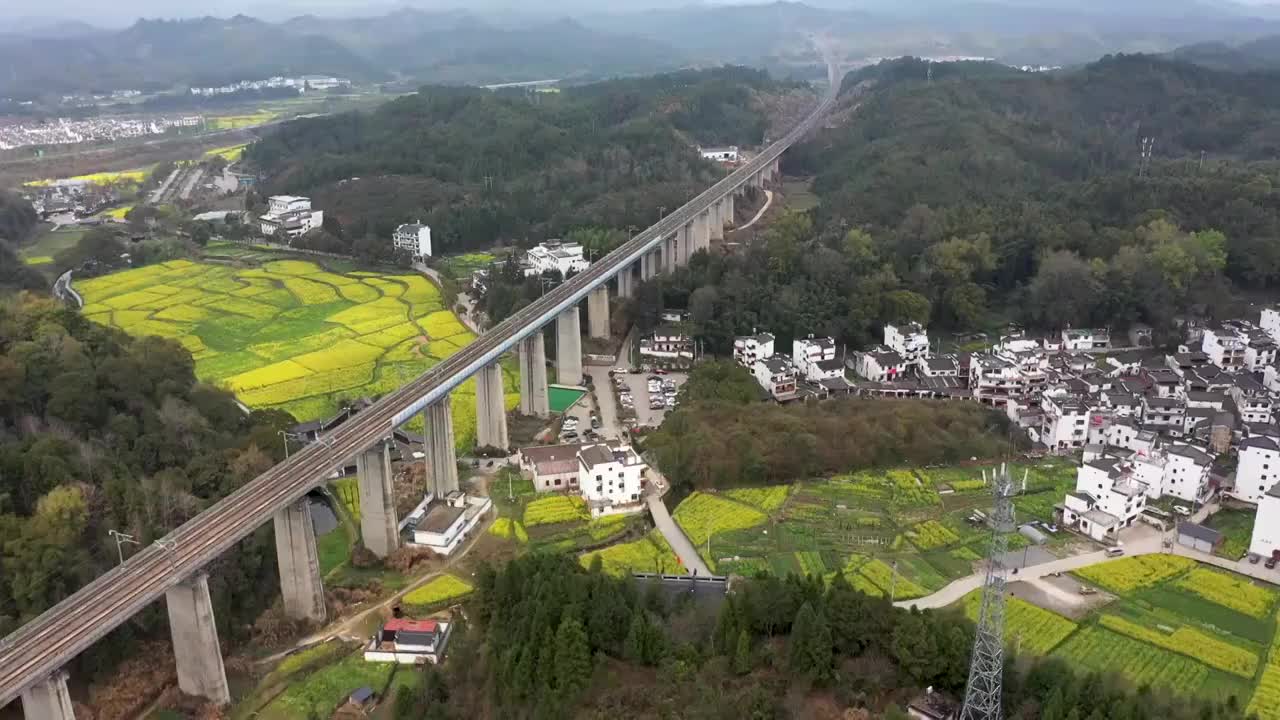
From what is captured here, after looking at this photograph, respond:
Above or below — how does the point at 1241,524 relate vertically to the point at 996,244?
below

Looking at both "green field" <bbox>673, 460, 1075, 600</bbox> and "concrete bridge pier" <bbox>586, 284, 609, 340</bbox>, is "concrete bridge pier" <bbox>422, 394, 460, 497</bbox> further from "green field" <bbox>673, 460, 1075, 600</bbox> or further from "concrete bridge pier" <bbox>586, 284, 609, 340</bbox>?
"concrete bridge pier" <bbox>586, 284, 609, 340</bbox>

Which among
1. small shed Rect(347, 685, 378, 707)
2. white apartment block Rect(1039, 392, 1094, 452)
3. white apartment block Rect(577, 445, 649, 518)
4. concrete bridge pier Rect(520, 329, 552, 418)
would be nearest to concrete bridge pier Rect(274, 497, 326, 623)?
small shed Rect(347, 685, 378, 707)

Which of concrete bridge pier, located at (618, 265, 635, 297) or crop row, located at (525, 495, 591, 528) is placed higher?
concrete bridge pier, located at (618, 265, 635, 297)

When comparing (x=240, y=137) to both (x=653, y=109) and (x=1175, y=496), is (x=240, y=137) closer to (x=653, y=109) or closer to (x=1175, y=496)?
(x=653, y=109)

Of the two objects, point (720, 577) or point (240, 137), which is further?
point (240, 137)

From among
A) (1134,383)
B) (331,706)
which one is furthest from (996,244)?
(331,706)

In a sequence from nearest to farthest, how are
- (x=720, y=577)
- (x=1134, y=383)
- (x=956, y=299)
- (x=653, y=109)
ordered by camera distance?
(x=720, y=577) < (x=1134, y=383) < (x=956, y=299) < (x=653, y=109)

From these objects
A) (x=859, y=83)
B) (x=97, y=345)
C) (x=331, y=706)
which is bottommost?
(x=331, y=706)

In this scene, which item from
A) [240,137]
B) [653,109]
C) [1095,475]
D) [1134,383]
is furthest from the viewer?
[240,137]

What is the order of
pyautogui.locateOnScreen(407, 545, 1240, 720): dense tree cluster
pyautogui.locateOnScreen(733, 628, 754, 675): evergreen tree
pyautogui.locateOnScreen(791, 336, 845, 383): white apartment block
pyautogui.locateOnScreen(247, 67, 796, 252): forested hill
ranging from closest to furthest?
1. pyautogui.locateOnScreen(407, 545, 1240, 720): dense tree cluster
2. pyautogui.locateOnScreen(733, 628, 754, 675): evergreen tree
3. pyautogui.locateOnScreen(791, 336, 845, 383): white apartment block
4. pyautogui.locateOnScreen(247, 67, 796, 252): forested hill
